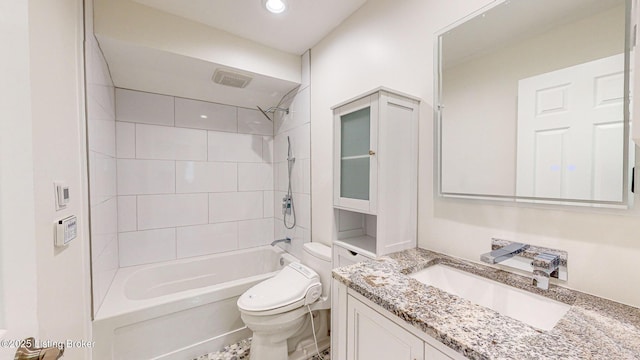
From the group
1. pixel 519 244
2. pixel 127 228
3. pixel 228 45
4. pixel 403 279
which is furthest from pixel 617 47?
pixel 127 228

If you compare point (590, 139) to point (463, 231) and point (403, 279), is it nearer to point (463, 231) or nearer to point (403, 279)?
point (463, 231)

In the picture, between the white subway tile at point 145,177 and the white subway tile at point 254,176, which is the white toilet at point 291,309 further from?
the white subway tile at point 145,177

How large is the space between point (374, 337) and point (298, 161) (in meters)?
1.65

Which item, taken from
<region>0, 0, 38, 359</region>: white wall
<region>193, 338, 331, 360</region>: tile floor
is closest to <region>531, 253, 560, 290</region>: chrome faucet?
<region>0, 0, 38, 359</region>: white wall

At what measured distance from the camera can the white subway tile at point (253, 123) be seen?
8.48 feet

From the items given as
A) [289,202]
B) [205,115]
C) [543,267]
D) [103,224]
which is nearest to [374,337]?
[543,267]

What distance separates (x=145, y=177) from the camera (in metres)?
2.18

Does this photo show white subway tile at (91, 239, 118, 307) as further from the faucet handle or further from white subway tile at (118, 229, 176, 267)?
the faucet handle

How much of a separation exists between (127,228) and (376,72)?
2403mm

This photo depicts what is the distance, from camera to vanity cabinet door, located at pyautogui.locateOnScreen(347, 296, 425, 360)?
0.69 metres

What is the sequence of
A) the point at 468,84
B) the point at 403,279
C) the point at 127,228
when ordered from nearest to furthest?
the point at 403,279, the point at 468,84, the point at 127,228

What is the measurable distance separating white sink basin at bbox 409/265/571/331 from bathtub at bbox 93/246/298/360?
1.35 meters

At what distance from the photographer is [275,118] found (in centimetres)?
273

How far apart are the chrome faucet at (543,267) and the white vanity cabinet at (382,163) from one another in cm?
50
